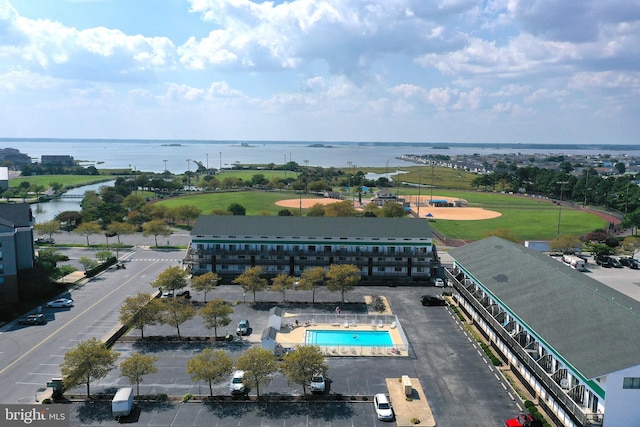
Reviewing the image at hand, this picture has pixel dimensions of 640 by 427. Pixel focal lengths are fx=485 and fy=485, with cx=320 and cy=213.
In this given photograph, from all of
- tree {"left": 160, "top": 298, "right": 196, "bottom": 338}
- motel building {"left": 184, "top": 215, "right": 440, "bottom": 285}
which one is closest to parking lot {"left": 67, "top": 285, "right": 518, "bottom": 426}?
tree {"left": 160, "top": 298, "right": 196, "bottom": 338}

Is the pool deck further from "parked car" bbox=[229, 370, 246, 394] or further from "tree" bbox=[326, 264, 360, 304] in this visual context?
"parked car" bbox=[229, 370, 246, 394]

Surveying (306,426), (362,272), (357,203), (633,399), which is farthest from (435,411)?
(357,203)

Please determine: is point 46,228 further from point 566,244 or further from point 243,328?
point 566,244

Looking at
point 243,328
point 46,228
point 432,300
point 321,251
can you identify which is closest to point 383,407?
point 243,328

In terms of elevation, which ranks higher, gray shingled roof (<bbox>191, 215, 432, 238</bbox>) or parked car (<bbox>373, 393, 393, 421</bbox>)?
gray shingled roof (<bbox>191, 215, 432, 238</bbox>)

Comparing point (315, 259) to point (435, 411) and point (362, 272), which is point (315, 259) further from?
point (435, 411)

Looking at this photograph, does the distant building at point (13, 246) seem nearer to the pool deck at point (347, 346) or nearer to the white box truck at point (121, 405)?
the white box truck at point (121, 405)

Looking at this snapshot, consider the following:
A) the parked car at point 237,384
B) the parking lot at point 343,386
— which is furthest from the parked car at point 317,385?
the parked car at point 237,384
